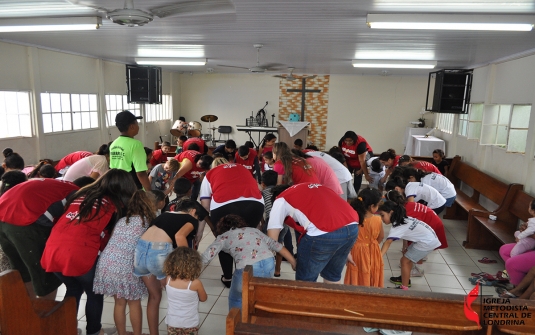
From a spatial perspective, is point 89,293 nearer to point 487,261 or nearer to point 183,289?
point 183,289

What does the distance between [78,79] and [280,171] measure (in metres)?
6.26

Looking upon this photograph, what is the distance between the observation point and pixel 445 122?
36.2ft

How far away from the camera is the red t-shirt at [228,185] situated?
3561mm

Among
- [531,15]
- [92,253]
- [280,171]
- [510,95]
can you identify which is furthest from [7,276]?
[510,95]

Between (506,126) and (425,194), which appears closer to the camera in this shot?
(425,194)

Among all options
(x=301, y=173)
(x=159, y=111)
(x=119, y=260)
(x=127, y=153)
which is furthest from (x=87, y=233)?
(x=159, y=111)

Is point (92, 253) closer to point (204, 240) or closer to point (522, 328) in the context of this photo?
point (522, 328)

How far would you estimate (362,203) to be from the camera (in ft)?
10.5

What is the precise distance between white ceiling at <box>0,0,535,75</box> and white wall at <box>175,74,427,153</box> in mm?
5345

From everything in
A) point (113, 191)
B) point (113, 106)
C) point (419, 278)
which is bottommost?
point (419, 278)

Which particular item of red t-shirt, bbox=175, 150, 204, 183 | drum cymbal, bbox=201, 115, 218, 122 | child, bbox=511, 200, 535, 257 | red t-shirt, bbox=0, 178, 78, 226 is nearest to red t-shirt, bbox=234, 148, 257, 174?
red t-shirt, bbox=175, 150, 204, 183

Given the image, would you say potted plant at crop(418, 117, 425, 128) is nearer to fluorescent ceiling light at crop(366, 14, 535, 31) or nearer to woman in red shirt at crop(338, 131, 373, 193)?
woman in red shirt at crop(338, 131, 373, 193)

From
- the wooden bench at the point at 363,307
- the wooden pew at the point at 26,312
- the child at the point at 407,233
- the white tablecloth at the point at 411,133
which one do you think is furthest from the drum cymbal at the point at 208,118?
the wooden bench at the point at 363,307

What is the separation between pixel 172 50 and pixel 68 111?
309cm
